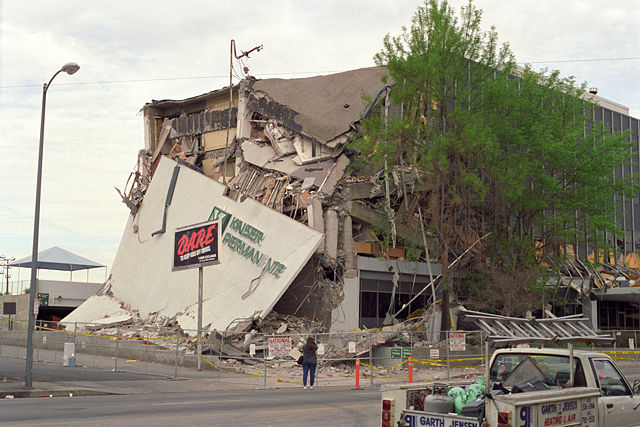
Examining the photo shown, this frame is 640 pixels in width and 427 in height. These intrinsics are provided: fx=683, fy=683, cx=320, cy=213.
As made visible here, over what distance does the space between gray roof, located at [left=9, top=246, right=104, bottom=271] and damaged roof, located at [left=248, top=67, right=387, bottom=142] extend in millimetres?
31648

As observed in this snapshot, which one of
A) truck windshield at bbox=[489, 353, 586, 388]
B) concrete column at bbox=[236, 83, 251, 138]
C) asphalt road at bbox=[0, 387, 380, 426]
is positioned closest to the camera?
truck windshield at bbox=[489, 353, 586, 388]

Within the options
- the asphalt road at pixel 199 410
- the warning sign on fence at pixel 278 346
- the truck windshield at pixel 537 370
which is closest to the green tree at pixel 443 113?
the warning sign on fence at pixel 278 346

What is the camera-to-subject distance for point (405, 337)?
3167 cm

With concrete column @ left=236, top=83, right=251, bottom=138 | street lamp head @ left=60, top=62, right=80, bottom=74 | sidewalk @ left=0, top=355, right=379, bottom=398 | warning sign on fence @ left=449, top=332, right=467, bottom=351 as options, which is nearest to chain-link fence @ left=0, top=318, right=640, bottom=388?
warning sign on fence @ left=449, top=332, right=467, bottom=351

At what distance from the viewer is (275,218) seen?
33938 millimetres

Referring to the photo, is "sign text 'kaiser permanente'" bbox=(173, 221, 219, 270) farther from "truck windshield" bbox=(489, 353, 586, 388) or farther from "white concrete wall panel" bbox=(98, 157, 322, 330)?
"truck windshield" bbox=(489, 353, 586, 388)

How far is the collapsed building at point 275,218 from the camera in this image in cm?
3409

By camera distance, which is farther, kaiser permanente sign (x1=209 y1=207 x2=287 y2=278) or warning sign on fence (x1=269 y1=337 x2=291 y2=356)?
kaiser permanente sign (x1=209 y1=207 x2=287 y2=278)

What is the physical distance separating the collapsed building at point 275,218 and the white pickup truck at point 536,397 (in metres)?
22.8

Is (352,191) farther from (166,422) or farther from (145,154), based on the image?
(166,422)

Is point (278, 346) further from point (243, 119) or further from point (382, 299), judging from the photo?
point (243, 119)

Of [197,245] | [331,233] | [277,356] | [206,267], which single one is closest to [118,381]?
[277,356]

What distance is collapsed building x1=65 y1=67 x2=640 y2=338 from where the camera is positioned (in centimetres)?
3409

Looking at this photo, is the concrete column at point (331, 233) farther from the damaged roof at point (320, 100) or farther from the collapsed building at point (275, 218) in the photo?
the damaged roof at point (320, 100)
